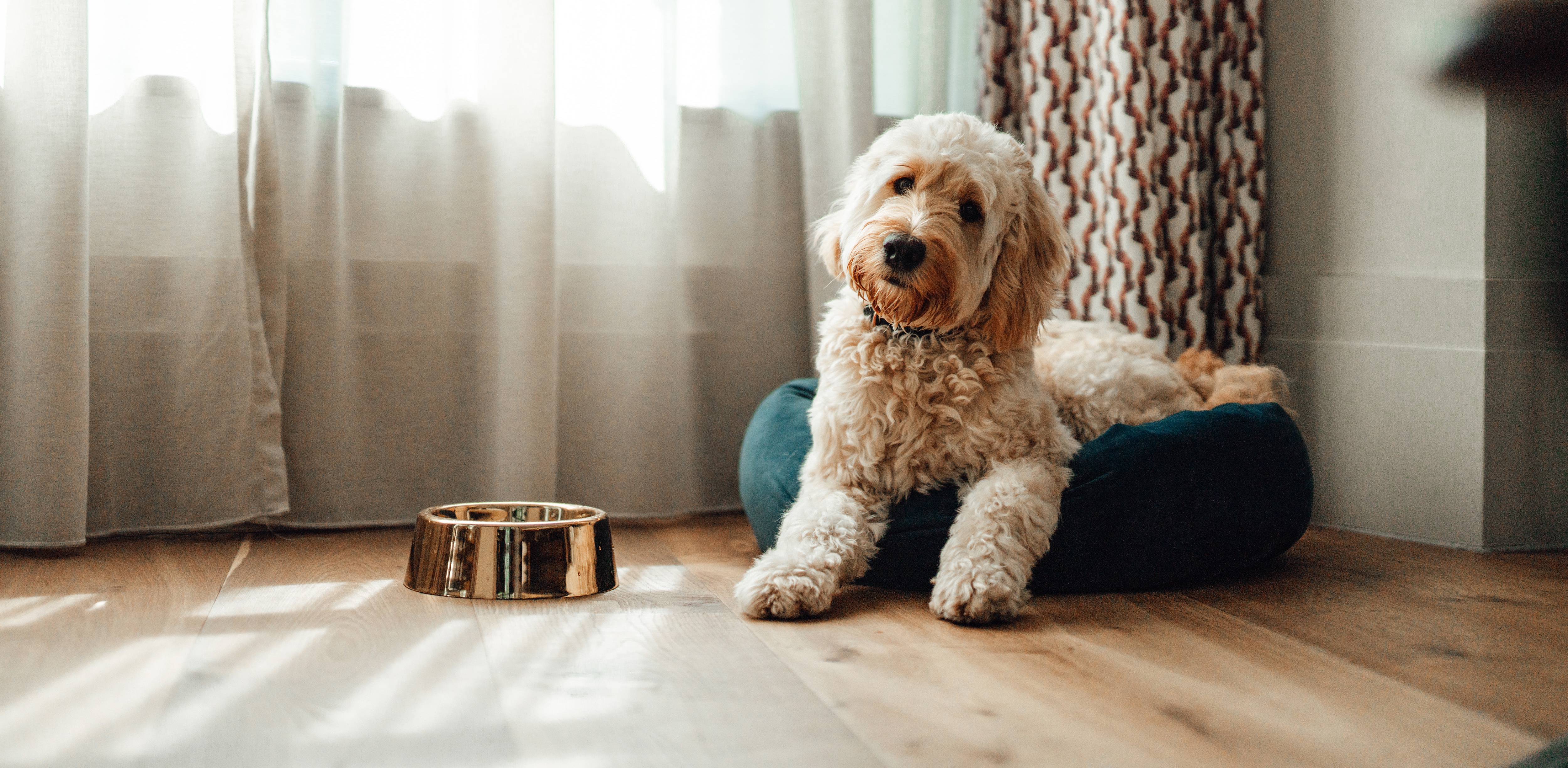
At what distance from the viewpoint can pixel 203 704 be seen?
4.59 feet

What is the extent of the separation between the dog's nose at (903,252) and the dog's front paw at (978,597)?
0.52 metres

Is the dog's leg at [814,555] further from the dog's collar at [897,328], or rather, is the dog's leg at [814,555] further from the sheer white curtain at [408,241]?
the sheer white curtain at [408,241]

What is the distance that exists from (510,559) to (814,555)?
1.77 feet

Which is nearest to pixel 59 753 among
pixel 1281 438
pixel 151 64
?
pixel 151 64

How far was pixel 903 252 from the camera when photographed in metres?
1.86

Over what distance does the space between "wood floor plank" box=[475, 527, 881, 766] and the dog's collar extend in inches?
23.3

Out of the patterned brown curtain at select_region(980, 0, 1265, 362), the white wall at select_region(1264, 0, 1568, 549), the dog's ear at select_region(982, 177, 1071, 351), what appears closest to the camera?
the dog's ear at select_region(982, 177, 1071, 351)

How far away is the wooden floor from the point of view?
1282mm

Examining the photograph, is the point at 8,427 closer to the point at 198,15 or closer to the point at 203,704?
the point at 198,15

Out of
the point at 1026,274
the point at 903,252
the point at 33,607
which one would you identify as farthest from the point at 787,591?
the point at 33,607

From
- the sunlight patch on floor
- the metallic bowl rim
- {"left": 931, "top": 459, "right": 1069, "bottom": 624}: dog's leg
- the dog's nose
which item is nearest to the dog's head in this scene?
the dog's nose

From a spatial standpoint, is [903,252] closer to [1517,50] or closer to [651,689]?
[651,689]

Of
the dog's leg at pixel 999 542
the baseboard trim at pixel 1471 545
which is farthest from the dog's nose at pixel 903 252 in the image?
the baseboard trim at pixel 1471 545

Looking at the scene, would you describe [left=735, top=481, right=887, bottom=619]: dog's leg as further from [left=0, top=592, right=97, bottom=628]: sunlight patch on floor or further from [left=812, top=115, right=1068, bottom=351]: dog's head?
[left=0, top=592, right=97, bottom=628]: sunlight patch on floor
